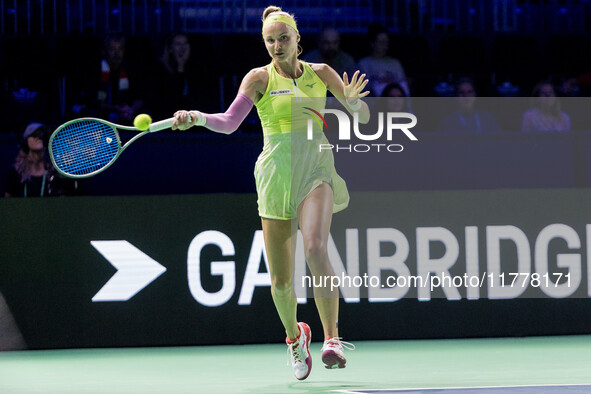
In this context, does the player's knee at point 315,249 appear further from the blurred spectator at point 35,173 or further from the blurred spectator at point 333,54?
the blurred spectator at point 333,54

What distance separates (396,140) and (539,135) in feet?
3.74

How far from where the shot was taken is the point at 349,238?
6773mm

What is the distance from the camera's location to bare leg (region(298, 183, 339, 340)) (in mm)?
4918

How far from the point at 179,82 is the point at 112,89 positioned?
59 cm

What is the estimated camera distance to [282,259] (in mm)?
5062

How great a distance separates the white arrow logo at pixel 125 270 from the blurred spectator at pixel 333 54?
120 inches

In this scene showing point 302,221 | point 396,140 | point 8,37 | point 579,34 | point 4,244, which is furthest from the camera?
point 579,34

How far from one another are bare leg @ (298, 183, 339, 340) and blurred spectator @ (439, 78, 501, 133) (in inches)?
130

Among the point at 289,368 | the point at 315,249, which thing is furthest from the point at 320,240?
the point at 289,368

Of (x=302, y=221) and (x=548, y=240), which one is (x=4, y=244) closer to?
(x=302, y=221)

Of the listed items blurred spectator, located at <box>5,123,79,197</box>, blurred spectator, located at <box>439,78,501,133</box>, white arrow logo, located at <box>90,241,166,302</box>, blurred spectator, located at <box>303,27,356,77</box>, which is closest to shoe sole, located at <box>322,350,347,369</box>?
white arrow logo, located at <box>90,241,166,302</box>

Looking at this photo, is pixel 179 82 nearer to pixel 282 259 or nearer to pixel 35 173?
pixel 35 173

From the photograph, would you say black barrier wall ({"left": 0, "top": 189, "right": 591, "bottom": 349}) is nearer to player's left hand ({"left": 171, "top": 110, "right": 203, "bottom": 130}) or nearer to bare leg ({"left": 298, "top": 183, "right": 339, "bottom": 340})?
bare leg ({"left": 298, "top": 183, "right": 339, "bottom": 340})

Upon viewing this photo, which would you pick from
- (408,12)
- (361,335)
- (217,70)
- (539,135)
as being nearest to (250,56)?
(217,70)
